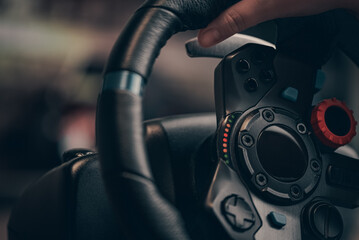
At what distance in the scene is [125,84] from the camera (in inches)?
13.1

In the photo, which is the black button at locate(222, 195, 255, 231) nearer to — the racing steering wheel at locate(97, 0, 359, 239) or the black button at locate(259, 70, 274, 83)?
the racing steering wheel at locate(97, 0, 359, 239)

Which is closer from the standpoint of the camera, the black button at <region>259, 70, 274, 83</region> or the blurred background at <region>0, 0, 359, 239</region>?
the black button at <region>259, 70, 274, 83</region>

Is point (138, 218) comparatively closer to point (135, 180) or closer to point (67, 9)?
point (135, 180)

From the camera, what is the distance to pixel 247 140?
386mm

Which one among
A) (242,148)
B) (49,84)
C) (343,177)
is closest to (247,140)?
(242,148)

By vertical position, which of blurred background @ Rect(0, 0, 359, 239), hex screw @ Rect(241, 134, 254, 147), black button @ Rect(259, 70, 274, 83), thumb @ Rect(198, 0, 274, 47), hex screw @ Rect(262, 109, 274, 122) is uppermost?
thumb @ Rect(198, 0, 274, 47)

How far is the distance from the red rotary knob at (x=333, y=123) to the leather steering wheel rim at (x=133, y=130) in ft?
0.51

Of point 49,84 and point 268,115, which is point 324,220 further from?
point 49,84

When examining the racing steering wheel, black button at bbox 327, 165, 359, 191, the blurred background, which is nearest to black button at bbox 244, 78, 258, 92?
the racing steering wheel

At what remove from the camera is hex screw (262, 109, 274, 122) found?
1.32 feet

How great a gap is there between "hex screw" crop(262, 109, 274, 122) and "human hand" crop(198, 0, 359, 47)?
0.24 ft

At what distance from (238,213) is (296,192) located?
70mm

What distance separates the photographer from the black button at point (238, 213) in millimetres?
345

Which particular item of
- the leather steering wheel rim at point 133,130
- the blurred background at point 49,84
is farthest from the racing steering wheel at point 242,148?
the blurred background at point 49,84
